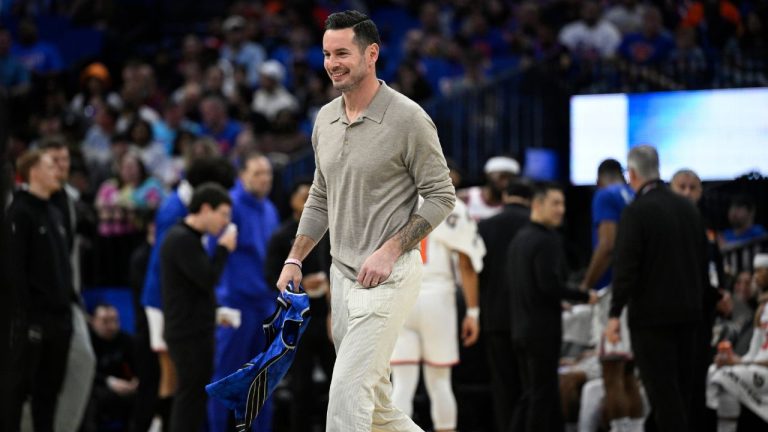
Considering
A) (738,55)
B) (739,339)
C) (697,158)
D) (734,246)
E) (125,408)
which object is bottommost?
(125,408)

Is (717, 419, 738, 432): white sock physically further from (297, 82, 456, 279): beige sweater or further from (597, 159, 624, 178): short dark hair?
(297, 82, 456, 279): beige sweater

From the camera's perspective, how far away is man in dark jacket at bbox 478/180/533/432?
8.53 meters

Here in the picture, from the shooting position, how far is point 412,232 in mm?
5199

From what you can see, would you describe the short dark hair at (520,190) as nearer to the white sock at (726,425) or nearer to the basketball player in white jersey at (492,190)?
the basketball player in white jersey at (492,190)

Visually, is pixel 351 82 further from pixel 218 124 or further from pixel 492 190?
pixel 218 124

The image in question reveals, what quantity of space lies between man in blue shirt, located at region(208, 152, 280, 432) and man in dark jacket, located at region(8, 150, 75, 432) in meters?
1.12

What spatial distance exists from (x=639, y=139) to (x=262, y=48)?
7.97 m

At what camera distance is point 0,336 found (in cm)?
362

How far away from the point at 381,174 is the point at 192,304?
8.87ft

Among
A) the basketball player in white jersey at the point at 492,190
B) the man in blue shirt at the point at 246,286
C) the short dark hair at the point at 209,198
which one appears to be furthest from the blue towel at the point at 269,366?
the basketball player in white jersey at the point at 492,190

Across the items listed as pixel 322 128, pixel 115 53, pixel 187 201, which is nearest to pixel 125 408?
pixel 187 201

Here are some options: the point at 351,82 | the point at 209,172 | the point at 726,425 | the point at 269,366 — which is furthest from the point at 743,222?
the point at 269,366

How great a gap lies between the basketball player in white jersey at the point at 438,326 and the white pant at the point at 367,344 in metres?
2.58

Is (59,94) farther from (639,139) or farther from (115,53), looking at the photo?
(639,139)
